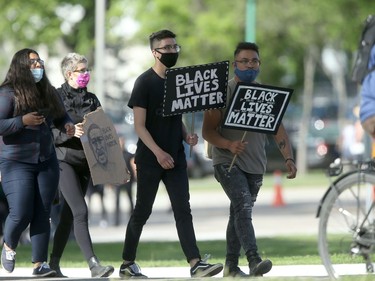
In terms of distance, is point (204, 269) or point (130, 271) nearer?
point (204, 269)

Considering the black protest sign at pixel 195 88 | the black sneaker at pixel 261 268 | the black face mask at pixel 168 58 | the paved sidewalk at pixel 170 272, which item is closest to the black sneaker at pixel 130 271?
the paved sidewalk at pixel 170 272

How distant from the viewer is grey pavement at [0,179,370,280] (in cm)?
1080

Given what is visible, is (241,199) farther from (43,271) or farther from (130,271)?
(43,271)

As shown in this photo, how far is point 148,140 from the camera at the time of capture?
952cm

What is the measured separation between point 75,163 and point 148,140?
2.97 ft

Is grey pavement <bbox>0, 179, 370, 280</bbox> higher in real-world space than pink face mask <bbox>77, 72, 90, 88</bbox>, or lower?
lower

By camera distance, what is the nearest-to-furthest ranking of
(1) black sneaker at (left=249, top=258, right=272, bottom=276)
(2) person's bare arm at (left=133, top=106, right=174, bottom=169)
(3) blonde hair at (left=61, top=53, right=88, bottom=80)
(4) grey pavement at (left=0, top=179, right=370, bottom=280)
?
(1) black sneaker at (left=249, top=258, right=272, bottom=276) < (2) person's bare arm at (left=133, top=106, right=174, bottom=169) < (3) blonde hair at (left=61, top=53, right=88, bottom=80) < (4) grey pavement at (left=0, top=179, right=370, bottom=280)

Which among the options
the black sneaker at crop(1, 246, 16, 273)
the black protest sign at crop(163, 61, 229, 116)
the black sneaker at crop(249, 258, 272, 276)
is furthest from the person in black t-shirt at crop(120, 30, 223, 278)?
the black sneaker at crop(1, 246, 16, 273)

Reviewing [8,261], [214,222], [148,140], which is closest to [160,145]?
[148,140]

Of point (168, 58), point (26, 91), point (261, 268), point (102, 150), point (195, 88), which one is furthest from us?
point (102, 150)

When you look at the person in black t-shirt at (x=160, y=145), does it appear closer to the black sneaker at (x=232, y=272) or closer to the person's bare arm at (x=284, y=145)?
the black sneaker at (x=232, y=272)

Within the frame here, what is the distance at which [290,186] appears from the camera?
34.0 meters

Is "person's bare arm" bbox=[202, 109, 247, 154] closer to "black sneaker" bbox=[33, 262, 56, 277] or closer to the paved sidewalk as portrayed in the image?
the paved sidewalk

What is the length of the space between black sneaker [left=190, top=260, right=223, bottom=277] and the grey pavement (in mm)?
850
